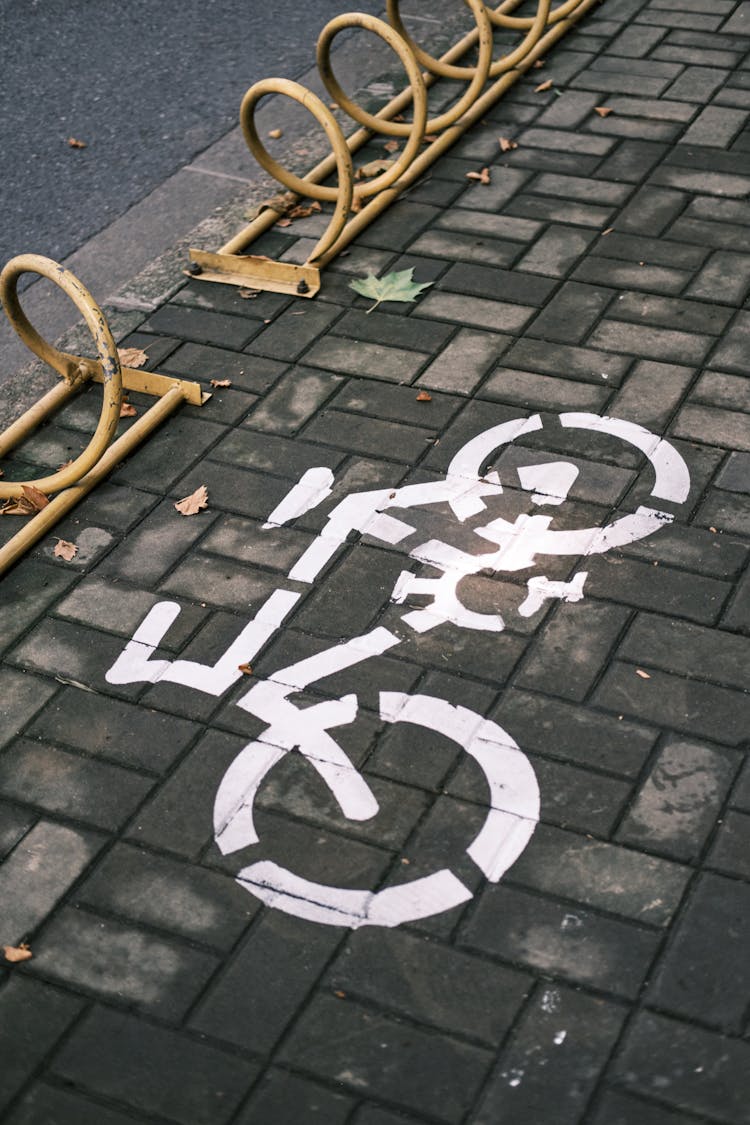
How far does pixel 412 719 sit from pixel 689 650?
844 mm

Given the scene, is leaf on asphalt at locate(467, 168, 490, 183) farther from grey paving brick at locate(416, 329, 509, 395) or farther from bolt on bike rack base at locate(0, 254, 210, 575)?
bolt on bike rack base at locate(0, 254, 210, 575)

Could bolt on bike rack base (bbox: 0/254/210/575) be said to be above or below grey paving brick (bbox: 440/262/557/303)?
above

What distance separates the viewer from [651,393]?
5.09 metres

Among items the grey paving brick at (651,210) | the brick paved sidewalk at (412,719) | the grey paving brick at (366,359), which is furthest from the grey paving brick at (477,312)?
the grey paving brick at (651,210)

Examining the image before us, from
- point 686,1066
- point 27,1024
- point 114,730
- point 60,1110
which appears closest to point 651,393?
point 114,730

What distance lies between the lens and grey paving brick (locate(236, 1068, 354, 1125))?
9.88 ft

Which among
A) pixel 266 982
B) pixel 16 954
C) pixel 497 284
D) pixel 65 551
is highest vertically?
pixel 65 551

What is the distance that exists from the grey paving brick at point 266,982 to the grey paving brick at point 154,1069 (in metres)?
0.06

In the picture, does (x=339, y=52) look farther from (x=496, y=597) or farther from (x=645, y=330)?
(x=496, y=597)

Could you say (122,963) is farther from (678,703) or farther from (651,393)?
(651,393)

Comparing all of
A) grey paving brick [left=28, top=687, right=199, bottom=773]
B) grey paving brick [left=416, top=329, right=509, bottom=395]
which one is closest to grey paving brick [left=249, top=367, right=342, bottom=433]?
grey paving brick [left=416, top=329, right=509, bottom=395]

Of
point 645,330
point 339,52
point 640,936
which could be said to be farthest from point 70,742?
point 339,52

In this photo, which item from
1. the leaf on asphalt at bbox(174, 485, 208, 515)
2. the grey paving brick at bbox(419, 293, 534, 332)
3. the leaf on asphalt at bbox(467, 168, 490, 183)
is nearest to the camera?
the leaf on asphalt at bbox(174, 485, 208, 515)

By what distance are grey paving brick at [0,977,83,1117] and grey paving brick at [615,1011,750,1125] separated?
4.22 ft
